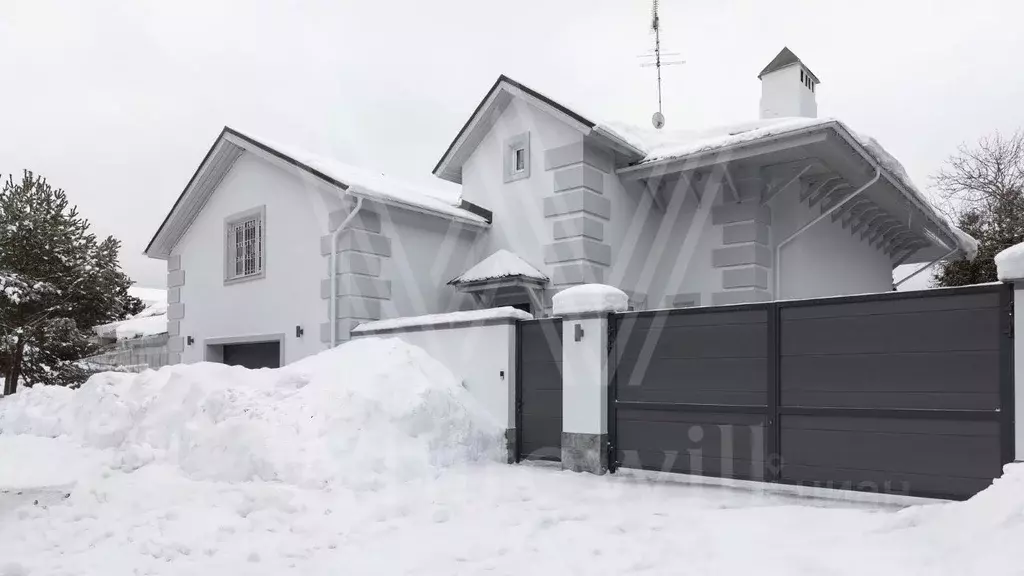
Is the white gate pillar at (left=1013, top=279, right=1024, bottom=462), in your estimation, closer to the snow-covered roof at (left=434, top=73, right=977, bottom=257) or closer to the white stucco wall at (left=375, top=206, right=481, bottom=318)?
the snow-covered roof at (left=434, top=73, right=977, bottom=257)

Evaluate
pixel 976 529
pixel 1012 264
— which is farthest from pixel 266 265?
pixel 976 529

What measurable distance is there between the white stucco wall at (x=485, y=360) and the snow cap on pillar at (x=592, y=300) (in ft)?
3.42

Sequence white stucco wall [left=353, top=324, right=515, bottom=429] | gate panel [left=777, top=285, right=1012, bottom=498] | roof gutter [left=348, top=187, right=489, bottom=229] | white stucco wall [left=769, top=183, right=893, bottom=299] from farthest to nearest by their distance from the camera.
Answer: white stucco wall [left=769, top=183, right=893, bottom=299] → roof gutter [left=348, top=187, right=489, bottom=229] → white stucco wall [left=353, top=324, right=515, bottom=429] → gate panel [left=777, top=285, right=1012, bottom=498]

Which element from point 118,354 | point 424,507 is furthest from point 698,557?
point 118,354

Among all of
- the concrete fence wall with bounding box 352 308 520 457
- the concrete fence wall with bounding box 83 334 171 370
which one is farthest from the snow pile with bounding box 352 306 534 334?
the concrete fence wall with bounding box 83 334 171 370

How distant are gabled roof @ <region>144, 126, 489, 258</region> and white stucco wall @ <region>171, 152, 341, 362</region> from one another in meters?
0.25

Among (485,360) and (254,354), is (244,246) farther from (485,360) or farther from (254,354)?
(485,360)

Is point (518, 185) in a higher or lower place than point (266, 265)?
higher

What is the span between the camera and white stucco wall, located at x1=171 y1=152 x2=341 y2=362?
12.8 meters

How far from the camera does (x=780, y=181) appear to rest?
488 inches

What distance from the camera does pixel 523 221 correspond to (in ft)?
44.0

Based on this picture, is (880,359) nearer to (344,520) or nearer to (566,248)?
(344,520)

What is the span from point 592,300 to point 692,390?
5.19ft

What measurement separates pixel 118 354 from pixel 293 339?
1256 cm
